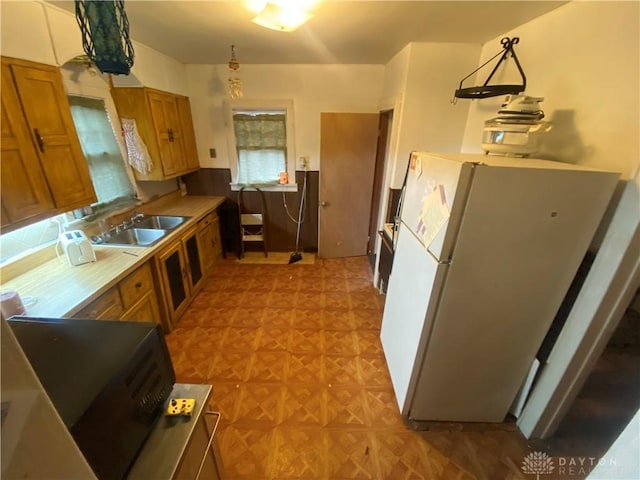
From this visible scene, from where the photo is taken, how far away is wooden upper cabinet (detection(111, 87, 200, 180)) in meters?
2.56

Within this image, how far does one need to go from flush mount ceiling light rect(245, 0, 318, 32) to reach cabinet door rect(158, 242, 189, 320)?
6.09ft

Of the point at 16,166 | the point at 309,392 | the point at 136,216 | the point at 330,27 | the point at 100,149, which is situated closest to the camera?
the point at 16,166

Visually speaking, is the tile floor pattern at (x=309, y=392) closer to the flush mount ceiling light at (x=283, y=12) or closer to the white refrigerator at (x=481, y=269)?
the white refrigerator at (x=481, y=269)

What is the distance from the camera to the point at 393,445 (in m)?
1.61

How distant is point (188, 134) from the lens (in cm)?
332

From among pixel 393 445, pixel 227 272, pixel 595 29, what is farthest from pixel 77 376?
pixel 227 272

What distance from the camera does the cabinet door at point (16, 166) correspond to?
1.41 m

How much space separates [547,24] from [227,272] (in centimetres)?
355

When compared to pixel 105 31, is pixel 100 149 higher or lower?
lower

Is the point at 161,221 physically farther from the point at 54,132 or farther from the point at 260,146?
the point at 260,146

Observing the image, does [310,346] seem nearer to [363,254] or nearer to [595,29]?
[363,254]

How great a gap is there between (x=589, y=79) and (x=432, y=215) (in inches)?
41.3

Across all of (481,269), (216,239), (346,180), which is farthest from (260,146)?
(481,269)

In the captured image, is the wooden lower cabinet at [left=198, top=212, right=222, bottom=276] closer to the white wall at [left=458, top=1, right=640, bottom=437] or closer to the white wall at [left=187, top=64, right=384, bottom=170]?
the white wall at [left=187, top=64, right=384, bottom=170]
